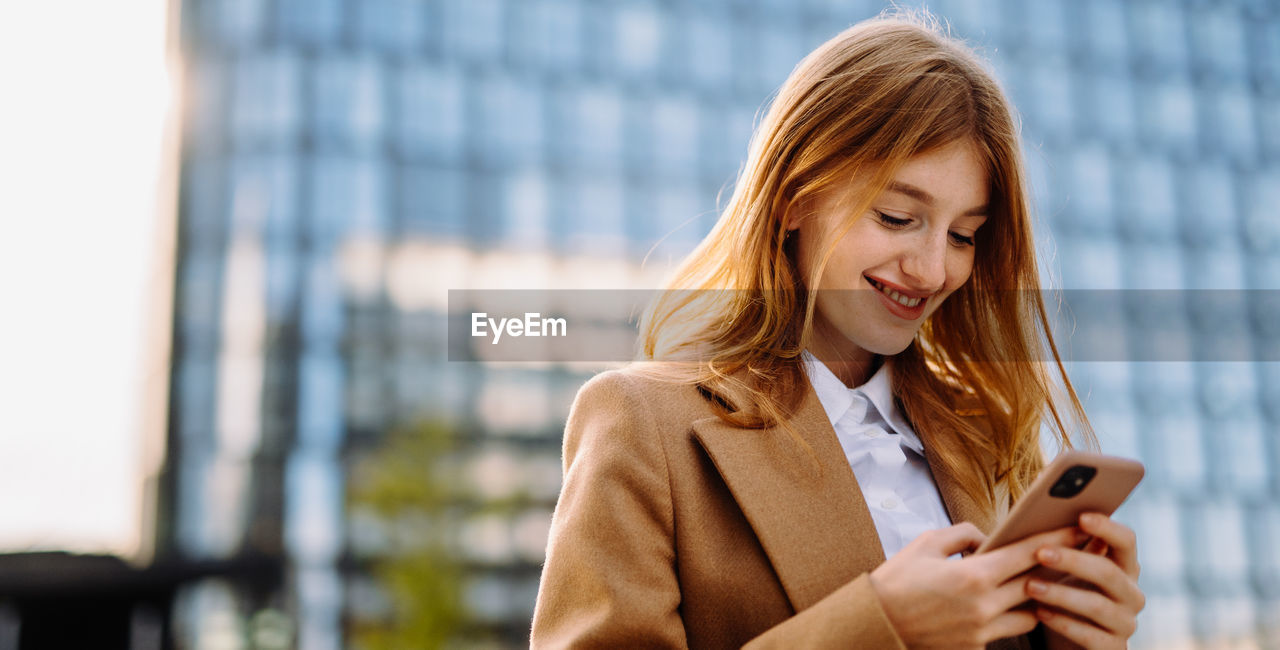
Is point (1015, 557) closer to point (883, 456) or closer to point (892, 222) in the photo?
point (883, 456)

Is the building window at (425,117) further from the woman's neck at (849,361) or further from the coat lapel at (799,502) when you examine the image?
the coat lapel at (799,502)

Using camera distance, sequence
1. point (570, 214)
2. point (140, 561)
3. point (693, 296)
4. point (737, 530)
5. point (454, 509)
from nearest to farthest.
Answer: point (737, 530)
point (693, 296)
point (140, 561)
point (454, 509)
point (570, 214)

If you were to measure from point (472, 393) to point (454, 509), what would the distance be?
6.06 m

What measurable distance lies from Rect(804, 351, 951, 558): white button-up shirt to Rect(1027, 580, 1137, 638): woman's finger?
15.9 inches

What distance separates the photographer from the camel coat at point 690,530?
6.33ft

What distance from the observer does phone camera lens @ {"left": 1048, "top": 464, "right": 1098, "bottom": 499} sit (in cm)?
176

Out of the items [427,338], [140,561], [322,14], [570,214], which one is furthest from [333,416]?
[140,561]

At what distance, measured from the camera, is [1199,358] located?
48.8 metres

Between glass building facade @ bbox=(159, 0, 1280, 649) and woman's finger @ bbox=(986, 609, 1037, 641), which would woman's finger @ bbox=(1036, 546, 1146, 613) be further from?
glass building facade @ bbox=(159, 0, 1280, 649)

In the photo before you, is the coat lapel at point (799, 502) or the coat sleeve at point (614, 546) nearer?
the coat sleeve at point (614, 546)

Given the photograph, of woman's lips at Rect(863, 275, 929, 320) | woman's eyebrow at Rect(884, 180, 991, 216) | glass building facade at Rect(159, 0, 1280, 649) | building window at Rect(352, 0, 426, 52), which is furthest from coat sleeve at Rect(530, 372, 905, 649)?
building window at Rect(352, 0, 426, 52)

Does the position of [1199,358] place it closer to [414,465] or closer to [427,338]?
[427,338]

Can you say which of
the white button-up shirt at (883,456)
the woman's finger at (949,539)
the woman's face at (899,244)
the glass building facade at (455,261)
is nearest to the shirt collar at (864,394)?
the white button-up shirt at (883,456)

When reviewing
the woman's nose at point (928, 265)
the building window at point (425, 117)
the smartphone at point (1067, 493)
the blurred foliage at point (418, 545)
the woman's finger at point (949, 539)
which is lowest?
the blurred foliage at point (418, 545)
